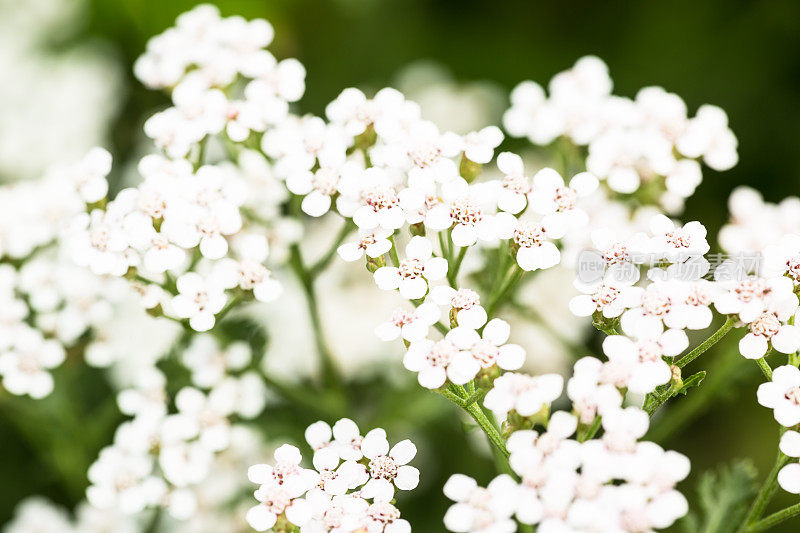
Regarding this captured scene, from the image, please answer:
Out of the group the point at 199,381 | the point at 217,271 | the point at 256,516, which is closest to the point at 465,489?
the point at 256,516

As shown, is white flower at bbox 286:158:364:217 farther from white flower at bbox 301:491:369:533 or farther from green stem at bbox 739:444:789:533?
green stem at bbox 739:444:789:533

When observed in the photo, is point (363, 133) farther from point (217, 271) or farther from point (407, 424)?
point (407, 424)

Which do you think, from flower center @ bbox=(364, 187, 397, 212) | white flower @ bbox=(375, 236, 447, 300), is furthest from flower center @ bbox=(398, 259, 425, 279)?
flower center @ bbox=(364, 187, 397, 212)

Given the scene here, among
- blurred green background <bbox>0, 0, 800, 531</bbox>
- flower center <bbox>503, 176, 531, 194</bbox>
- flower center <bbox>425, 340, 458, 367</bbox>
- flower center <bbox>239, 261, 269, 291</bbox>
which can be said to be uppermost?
blurred green background <bbox>0, 0, 800, 531</bbox>

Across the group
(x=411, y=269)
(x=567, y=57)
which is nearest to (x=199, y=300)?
(x=411, y=269)

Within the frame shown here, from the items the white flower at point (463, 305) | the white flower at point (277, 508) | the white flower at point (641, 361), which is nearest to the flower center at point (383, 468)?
the white flower at point (277, 508)
